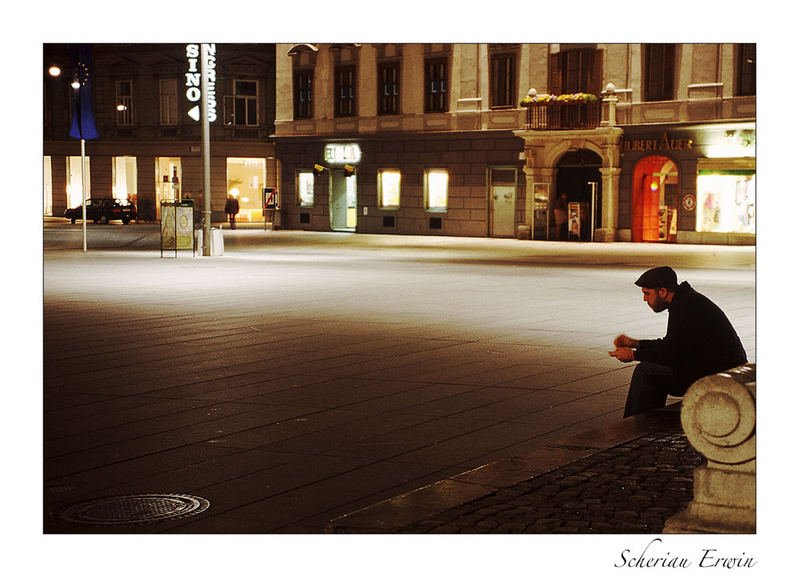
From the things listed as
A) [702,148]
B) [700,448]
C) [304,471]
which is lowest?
[304,471]

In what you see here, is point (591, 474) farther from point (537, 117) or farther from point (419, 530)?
point (537, 117)

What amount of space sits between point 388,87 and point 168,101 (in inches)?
655

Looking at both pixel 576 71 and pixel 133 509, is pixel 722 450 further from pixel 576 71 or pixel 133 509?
pixel 576 71

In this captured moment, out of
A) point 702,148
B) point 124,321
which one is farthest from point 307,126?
point 124,321

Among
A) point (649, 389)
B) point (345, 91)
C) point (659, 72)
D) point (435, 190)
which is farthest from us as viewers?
point (345, 91)

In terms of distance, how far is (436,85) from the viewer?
43.0 m

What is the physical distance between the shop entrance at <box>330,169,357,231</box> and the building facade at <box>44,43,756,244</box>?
0.19 ft

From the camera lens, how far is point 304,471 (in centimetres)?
684

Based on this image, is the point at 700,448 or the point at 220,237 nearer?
the point at 700,448

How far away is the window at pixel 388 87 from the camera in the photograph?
44.2m

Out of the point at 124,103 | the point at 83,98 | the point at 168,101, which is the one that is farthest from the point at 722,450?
the point at 124,103

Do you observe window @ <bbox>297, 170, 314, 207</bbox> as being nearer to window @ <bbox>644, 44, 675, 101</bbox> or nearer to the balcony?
the balcony

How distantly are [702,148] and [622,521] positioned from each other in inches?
1292
